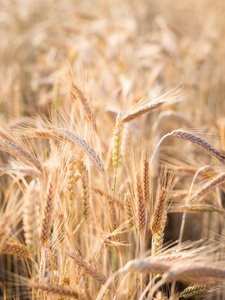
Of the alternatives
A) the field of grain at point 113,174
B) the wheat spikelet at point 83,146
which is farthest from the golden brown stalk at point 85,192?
the wheat spikelet at point 83,146

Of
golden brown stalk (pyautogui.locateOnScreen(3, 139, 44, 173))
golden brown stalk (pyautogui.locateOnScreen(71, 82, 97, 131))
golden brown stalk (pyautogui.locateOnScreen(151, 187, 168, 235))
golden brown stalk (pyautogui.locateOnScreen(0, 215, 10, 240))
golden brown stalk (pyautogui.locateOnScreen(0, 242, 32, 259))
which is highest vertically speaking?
golden brown stalk (pyautogui.locateOnScreen(71, 82, 97, 131))

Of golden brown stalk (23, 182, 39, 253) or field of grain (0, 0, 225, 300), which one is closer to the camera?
golden brown stalk (23, 182, 39, 253)

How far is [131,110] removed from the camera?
1.62 metres

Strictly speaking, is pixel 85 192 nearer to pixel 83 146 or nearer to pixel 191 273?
pixel 83 146

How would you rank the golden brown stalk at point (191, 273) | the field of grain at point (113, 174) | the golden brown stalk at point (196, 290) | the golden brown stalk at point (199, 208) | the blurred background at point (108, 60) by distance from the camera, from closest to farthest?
1. the golden brown stalk at point (191, 273)
2. the field of grain at point (113, 174)
3. the golden brown stalk at point (196, 290)
4. the golden brown stalk at point (199, 208)
5. the blurred background at point (108, 60)

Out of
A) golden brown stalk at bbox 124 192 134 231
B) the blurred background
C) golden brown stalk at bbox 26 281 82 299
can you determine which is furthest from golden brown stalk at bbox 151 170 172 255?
the blurred background

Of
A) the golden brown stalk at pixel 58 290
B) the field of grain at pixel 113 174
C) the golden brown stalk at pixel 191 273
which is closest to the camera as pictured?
the golden brown stalk at pixel 191 273

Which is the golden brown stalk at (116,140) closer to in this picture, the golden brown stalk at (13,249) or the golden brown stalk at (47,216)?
the golden brown stalk at (47,216)

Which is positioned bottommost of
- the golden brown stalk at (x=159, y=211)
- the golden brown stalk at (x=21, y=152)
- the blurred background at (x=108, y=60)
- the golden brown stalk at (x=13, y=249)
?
the golden brown stalk at (x=13, y=249)

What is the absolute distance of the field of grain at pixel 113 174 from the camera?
1212mm

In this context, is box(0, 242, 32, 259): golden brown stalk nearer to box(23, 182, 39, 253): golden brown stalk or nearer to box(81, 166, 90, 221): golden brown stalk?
box(23, 182, 39, 253): golden brown stalk

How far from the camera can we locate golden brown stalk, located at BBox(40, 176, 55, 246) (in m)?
1.13

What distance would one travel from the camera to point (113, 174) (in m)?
1.90

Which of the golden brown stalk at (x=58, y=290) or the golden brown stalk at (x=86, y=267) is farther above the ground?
the golden brown stalk at (x=86, y=267)
